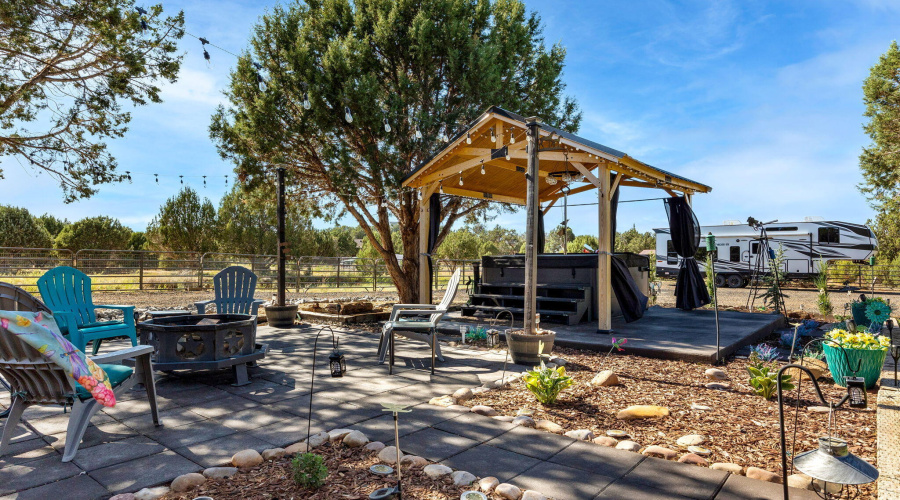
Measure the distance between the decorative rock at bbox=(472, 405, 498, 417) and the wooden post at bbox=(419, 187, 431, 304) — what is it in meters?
4.89

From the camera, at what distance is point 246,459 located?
225 centimetres

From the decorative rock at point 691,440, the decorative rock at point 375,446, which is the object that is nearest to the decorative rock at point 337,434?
the decorative rock at point 375,446

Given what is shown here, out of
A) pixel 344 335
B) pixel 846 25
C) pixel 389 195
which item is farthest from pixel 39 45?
pixel 846 25

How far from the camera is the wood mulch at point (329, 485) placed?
1926 millimetres

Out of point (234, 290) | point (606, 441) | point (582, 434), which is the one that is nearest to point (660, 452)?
point (606, 441)

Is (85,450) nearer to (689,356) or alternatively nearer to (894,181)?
(689,356)

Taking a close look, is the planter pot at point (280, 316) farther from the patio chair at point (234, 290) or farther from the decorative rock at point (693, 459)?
the decorative rock at point (693, 459)

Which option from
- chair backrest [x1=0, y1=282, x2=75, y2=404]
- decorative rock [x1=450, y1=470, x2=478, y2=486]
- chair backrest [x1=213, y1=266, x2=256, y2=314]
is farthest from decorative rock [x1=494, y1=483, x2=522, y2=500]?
chair backrest [x1=213, y1=266, x2=256, y2=314]

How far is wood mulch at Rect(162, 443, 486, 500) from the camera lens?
1926 millimetres

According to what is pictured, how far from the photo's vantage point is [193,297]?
1107 centimetres

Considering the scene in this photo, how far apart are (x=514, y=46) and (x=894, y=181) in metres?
13.2

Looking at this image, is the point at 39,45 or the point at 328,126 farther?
the point at 328,126

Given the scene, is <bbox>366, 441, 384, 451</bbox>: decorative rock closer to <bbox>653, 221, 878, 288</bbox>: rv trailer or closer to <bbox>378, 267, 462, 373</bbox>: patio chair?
<bbox>378, 267, 462, 373</bbox>: patio chair

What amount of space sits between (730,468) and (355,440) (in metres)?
1.78
